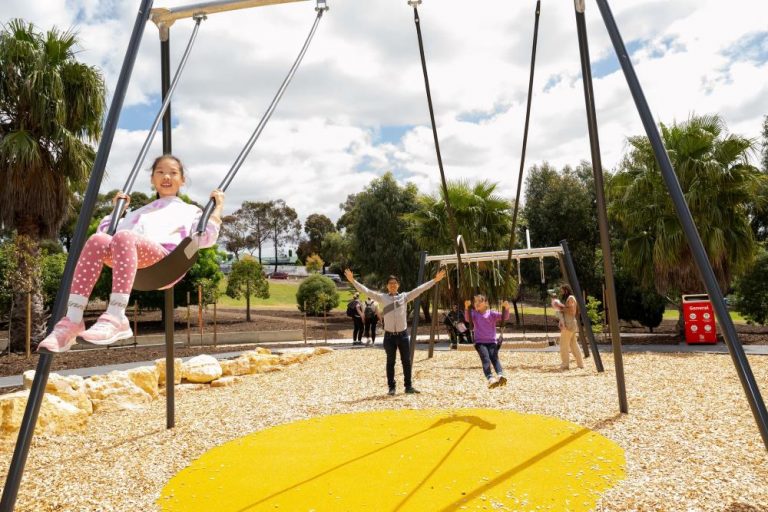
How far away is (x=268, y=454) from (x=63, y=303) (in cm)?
214

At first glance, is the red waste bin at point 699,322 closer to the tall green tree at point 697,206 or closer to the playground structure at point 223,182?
the tall green tree at point 697,206

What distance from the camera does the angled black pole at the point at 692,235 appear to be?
3186 millimetres

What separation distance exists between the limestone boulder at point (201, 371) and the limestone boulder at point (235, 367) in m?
0.39

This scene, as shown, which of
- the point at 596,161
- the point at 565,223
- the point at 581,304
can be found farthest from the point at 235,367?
the point at 565,223

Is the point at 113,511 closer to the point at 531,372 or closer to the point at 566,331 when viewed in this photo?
the point at 531,372

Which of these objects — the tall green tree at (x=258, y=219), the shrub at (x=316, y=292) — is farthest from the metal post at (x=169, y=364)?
the tall green tree at (x=258, y=219)

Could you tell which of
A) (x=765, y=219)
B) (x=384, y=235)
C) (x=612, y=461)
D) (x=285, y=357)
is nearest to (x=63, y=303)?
(x=612, y=461)

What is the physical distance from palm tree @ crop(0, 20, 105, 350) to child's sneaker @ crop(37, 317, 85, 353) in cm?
979

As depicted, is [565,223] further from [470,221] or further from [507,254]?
Result: [507,254]

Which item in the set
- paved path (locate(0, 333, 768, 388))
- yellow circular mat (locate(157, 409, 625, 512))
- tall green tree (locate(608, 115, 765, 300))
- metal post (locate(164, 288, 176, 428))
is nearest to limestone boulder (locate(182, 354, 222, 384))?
paved path (locate(0, 333, 768, 388))

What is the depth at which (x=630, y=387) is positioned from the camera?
22.9 feet

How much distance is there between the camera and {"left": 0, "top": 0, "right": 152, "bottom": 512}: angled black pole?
291cm

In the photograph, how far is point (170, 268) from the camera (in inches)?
114

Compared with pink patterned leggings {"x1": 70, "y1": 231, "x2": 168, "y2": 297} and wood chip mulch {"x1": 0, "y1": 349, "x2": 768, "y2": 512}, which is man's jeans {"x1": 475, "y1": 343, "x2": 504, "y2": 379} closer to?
wood chip mulch {"x1": 0, "y1": 349, "x2": 768, "y2": 512}
